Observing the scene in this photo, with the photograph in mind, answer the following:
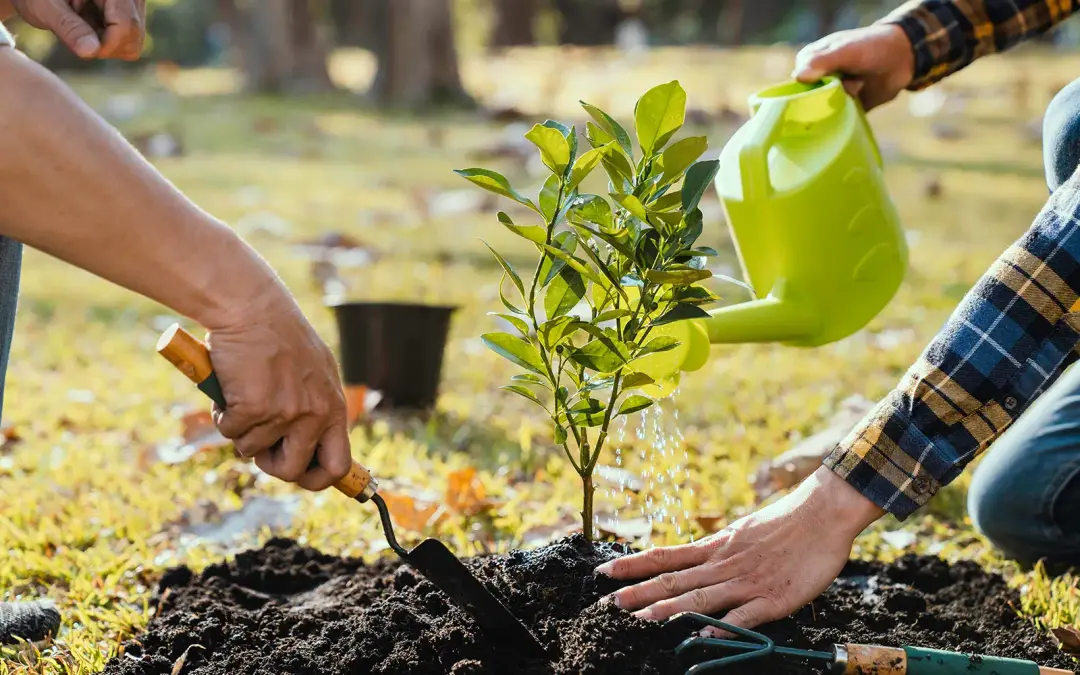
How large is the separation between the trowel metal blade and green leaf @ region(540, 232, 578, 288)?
1.45 ft

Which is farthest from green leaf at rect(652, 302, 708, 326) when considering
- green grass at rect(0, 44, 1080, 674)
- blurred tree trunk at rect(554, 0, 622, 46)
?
blurred tree trunk at rect(554, 0, 622, 46)

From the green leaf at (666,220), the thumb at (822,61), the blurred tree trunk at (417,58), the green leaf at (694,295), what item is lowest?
the blurred tree trunk at (417,58)

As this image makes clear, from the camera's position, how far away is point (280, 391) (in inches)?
56.9

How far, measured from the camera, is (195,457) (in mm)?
3037

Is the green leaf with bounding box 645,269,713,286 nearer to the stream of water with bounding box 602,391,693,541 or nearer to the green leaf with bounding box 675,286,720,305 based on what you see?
the green leaf with bounding box 675,286,720,305

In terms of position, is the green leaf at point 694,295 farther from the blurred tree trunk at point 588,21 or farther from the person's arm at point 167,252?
the blurred tree trunk at point 588,21

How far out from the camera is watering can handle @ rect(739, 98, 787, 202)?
2115 millimetres

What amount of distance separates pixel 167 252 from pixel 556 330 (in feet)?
2.08

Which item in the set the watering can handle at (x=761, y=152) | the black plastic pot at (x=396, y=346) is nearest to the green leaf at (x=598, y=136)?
the watering can handle at (x=761, y=152)

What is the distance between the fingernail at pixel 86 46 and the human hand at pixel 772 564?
3.81 ft

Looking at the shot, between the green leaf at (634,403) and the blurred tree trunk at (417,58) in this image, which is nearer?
the green leaf at (634,403)

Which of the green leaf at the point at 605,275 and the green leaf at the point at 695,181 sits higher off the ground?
the green leaf at the point at 695,181

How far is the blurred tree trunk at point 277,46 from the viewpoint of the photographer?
12633mm

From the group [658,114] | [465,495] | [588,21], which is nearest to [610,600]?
[658,114]
